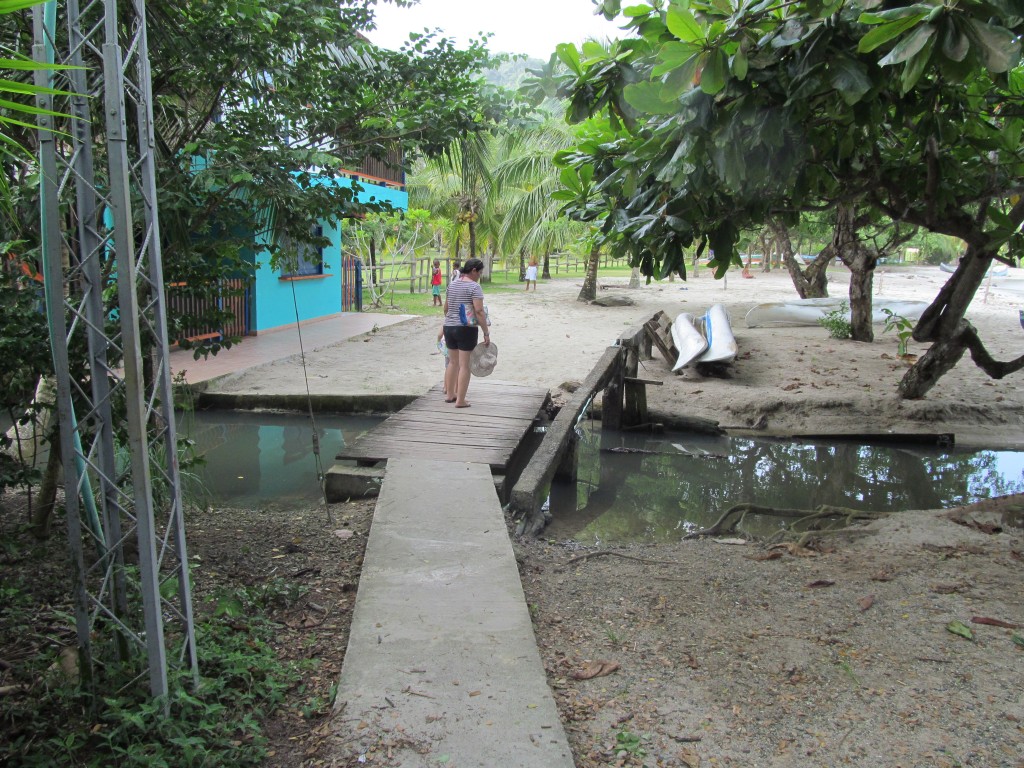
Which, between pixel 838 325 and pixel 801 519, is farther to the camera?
pixel 838 325

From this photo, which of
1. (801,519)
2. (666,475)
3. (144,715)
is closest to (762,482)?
(666,475)

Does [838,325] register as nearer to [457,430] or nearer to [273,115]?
[457,430]

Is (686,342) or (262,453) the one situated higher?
(686,342)

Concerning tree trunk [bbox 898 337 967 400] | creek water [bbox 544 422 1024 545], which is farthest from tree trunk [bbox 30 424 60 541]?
tree trunk [bbox 898 337 967 400]

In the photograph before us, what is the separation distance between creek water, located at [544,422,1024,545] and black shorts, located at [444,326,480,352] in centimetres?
172

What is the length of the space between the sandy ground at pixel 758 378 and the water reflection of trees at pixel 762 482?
479mm

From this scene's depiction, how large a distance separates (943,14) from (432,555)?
357 cm

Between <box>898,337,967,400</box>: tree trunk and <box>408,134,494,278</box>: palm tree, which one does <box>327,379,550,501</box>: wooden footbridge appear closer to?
<box>898,337,967,400</box>: tree trunk

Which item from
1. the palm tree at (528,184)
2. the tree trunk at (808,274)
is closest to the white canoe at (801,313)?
the tree trunk at (808,274)

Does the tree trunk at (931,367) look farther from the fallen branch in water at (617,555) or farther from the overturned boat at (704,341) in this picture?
the fallen branch in water at (617,555)

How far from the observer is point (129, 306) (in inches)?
102

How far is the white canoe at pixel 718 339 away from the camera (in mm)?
12380

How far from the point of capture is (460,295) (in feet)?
25.4

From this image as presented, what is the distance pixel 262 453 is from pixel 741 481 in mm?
5220
